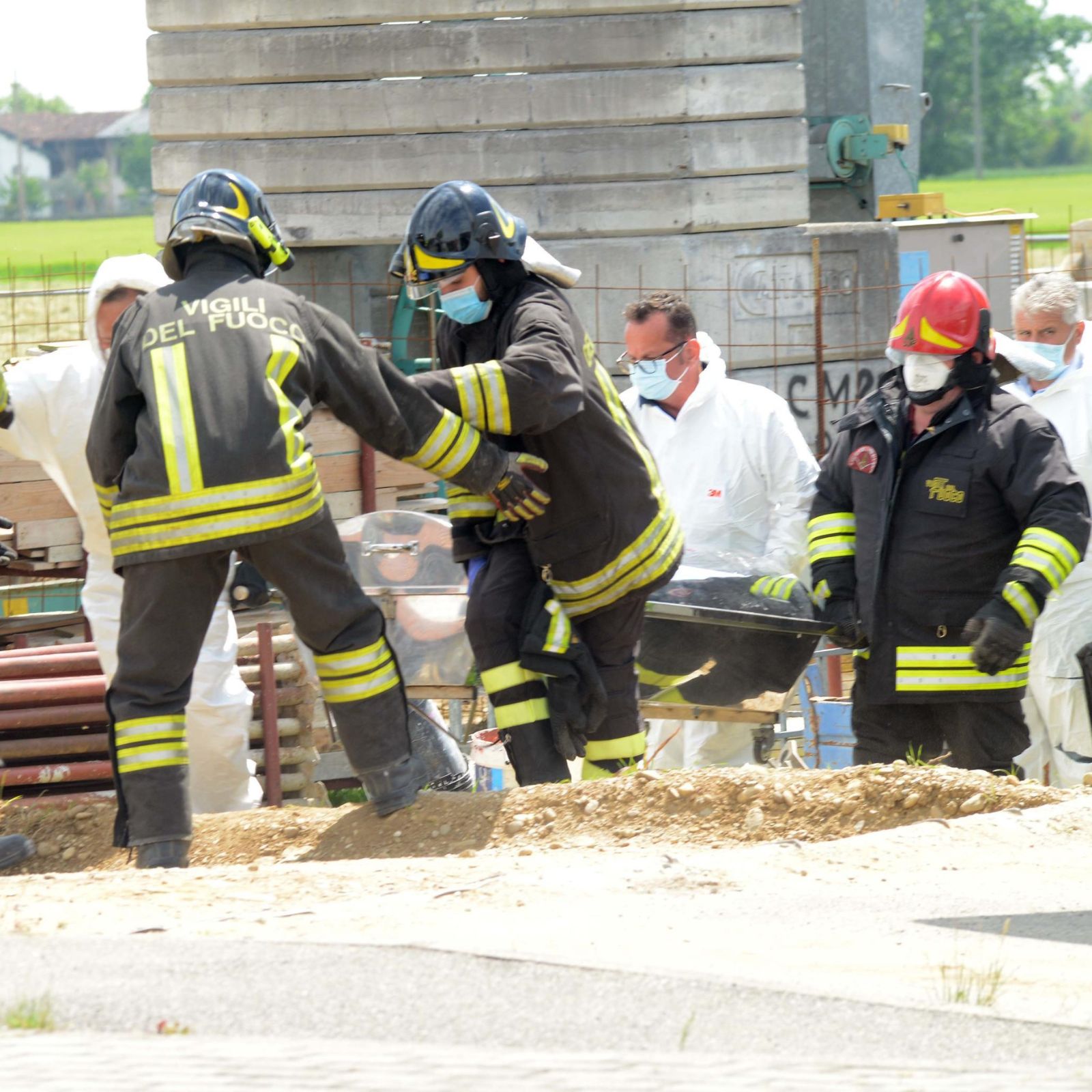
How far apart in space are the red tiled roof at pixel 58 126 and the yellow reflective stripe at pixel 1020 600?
4646 inches

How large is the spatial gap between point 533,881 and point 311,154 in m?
8.09

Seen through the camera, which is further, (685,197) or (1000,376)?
(685,197)

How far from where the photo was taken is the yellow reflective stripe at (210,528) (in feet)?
14.2

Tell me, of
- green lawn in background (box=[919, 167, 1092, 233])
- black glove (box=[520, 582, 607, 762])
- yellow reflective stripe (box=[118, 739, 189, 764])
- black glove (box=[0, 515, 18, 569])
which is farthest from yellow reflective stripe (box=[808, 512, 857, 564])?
green lawn in background (box=[919, 167, 1092, 233])

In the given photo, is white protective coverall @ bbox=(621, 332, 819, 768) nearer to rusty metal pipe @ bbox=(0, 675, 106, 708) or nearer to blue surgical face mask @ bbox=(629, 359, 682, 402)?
blue surgical face mask @ bbox=(629, 359, 682, 402)

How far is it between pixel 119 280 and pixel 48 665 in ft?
6.53

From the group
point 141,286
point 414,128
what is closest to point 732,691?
point 141,286

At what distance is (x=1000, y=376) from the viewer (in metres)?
6.72

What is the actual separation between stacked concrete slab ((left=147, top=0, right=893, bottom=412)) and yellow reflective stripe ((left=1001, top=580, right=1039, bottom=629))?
586cm

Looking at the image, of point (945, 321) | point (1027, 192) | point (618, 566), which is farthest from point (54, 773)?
point (1027, 192)

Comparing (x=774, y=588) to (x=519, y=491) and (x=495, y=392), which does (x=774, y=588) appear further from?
(x=495, y=392)

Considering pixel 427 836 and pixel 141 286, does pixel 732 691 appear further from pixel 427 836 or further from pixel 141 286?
pixel 141 286

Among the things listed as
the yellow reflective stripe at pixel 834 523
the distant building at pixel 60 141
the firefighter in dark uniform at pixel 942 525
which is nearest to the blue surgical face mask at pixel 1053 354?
the firefighter in dark uniform at pixel 942 525

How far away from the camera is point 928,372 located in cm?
542
